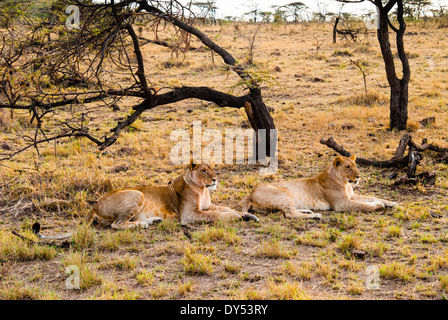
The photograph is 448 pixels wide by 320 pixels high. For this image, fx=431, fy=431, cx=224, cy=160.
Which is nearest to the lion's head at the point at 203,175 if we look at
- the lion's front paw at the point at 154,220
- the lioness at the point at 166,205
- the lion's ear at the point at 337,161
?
the lioness at the point at 166,205

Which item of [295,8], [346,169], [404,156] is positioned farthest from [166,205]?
[295,8]

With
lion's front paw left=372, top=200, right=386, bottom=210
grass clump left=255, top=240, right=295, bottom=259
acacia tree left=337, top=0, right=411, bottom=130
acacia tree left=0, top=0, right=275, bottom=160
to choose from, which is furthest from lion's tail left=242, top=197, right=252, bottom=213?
acacia tree left=337, top=0, right=411, bottom=130

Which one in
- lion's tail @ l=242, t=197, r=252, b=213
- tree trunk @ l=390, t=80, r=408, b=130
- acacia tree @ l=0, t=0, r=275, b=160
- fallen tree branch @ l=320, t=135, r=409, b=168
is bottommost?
lion's tail @ l=242, t=197, r=252, b=213

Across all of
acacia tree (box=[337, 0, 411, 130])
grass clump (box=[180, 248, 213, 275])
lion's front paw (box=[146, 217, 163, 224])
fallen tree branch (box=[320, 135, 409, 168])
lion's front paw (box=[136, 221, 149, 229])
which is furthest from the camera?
acacia tree (box=[337, 0, 411, 130])

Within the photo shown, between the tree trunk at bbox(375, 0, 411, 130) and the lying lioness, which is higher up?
the tree trunk at bbox(375, 0, 411, 130)

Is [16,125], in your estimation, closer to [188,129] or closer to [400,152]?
[188,129]

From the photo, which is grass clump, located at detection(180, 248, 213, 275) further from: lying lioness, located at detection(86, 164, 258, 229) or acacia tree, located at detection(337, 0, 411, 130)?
acacia tree, located at detection(337, 0, 411, 130)

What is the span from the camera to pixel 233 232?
5.96 meters

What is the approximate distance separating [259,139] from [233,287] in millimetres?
6230

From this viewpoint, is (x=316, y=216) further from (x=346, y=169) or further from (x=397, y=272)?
(x=397, y=272)

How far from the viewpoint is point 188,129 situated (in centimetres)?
1294

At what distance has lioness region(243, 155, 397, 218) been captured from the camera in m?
6.78

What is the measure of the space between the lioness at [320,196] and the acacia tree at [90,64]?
2.51 metres

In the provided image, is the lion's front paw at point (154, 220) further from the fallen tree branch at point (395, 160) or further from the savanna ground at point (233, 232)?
the fallen tree branch at point (395, 160)
